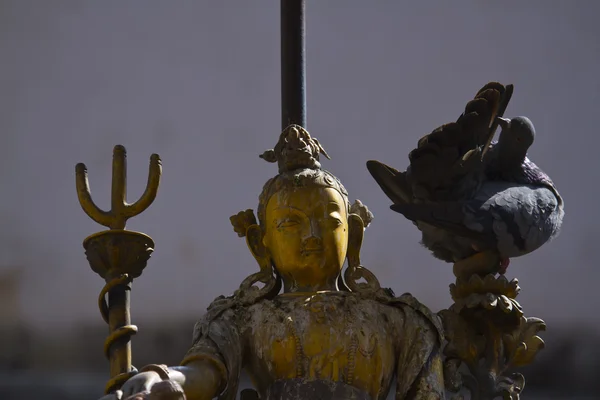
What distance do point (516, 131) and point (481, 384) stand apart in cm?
105

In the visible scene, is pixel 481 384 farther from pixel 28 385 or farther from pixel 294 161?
pixel 28 385

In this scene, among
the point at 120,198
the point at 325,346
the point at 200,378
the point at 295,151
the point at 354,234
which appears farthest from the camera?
the point at 354,234

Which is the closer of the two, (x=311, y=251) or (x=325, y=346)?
(x=325, y=346)

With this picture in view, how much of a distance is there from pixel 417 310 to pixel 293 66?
1.30 m

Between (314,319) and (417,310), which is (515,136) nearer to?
(417,310)

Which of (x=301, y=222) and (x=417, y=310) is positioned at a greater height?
(x=301, y=222)

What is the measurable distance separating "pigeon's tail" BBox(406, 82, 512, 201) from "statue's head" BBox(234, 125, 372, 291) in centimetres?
34

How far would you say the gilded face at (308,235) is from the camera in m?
7.59

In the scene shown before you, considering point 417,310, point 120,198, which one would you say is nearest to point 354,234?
point 417,310

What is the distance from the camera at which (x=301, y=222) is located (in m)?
7.62

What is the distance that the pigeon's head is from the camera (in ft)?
25.8

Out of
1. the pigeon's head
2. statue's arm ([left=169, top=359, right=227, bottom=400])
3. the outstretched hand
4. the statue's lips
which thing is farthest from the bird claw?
the outstretched hand

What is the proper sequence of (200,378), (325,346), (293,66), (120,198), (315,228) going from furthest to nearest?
(293,66)
(315,228)
(120,198)
(325,346)
(200,378)

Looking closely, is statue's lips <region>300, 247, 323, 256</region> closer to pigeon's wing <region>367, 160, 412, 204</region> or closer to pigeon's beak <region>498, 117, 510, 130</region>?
pigeon's wing <region>367, 160, 412, 204</region>
